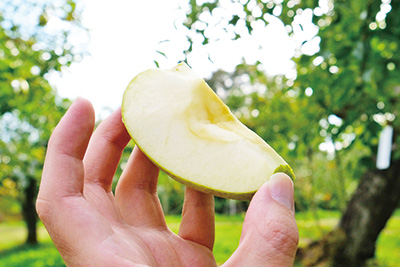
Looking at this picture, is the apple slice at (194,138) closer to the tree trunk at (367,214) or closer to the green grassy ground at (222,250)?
the tree trunk at (367,214)

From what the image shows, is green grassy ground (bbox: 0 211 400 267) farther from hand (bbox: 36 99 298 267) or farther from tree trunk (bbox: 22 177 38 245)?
hand (bbox: 36 99 298 267)

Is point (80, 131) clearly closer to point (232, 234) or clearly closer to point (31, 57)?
point (31, 57)

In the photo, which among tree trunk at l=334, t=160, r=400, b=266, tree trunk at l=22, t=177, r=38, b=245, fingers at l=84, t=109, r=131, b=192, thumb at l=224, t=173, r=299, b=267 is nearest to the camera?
thumb at l=224, t=173, r=299, b=267

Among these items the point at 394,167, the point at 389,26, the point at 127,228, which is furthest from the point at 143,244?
the point at 394,167

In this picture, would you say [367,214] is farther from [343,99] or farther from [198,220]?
[198,220]

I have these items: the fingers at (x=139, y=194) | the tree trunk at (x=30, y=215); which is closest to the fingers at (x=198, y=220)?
the fingers at (x=139, y=194)

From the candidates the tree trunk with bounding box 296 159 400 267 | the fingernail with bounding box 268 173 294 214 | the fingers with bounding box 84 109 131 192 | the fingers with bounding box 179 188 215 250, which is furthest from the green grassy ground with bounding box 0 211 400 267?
the fingernail with bounding box 268 173 294 214
